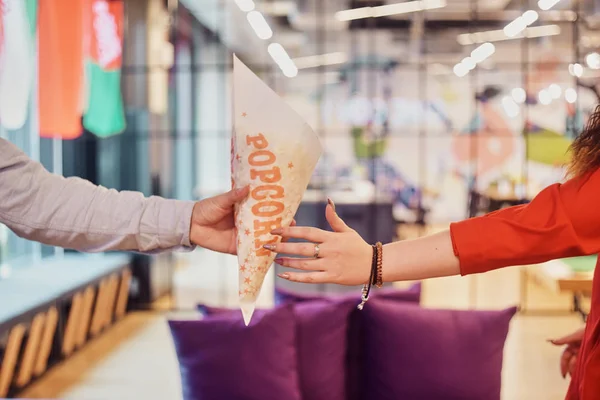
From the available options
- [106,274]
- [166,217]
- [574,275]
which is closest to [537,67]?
[574,275]

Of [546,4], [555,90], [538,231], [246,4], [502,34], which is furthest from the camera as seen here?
[502,34]

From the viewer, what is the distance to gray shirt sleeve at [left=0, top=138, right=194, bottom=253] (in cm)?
151

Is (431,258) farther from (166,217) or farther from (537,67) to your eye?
(537,67)

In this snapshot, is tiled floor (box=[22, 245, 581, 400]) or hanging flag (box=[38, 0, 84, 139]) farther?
hanging flag (box=[38, 0, 84, 139])

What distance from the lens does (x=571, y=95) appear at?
7.13 m

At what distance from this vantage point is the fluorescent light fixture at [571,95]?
23.2 feet

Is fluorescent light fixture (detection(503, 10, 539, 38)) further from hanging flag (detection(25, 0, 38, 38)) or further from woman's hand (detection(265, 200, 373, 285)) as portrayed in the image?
woman's hand (detection(265, 200, 373, 285))

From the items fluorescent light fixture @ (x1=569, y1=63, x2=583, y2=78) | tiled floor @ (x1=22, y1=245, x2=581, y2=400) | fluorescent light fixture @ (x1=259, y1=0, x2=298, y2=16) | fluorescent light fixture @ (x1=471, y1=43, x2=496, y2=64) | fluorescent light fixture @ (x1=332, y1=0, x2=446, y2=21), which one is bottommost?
tiled floor @ (x1=22, y1=245, x2=581, y2=400)

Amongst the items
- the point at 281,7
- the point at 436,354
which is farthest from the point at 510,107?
the point at 436,354

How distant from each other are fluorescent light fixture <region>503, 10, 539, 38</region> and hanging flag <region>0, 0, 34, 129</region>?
4.89m

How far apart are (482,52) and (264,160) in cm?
702

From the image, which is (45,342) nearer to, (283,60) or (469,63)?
(283,60)

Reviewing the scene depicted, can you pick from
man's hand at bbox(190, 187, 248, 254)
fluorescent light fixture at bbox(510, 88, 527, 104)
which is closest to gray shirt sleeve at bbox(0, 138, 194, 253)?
man's hand at bbox(190, 187, 248, 254)

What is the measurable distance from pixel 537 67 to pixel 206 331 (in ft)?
20.0
